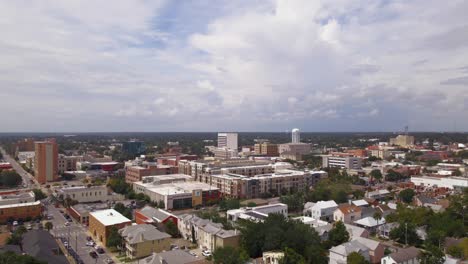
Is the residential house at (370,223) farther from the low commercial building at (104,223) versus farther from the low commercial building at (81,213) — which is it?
the low commercial building at (81,213)

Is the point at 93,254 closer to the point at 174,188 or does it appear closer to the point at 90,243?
the point at 90,243

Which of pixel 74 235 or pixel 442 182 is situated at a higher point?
pixel 442 182

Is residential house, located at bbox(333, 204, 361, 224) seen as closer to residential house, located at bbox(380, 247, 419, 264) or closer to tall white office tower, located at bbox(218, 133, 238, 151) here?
residential house, located at bbox(380, 247, 419, 264)

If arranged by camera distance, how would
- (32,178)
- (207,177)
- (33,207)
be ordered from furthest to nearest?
(32,178) < (207,177) < (33,207)

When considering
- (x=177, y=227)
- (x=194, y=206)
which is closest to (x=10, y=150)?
(x=194, y=206)

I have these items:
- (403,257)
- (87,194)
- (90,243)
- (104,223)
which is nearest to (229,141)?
(87,194)

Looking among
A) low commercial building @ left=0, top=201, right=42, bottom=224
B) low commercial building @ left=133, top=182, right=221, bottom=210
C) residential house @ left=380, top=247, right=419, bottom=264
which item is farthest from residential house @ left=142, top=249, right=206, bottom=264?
low commercial building @ left=0, top=201, right=42, bottom=224

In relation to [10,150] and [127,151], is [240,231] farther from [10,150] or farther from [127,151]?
[10,150]
